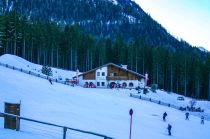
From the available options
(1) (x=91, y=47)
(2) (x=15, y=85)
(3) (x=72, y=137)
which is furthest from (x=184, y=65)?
(3) (x=72, y=137)

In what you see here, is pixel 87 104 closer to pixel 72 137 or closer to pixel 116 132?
pixel 116 132

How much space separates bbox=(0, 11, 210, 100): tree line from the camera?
324 feet

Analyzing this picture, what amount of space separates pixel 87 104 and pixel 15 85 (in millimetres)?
9556

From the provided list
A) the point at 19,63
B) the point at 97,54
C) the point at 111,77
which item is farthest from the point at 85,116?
the point at 97,54

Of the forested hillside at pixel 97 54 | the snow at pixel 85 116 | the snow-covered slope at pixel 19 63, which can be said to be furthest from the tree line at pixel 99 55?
the snow at pixel 85 116

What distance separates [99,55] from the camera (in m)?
114

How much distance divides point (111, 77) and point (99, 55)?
31.9 meters

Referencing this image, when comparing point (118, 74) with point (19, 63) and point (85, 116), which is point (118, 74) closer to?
point (19, 63)

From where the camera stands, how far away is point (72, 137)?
24609mm

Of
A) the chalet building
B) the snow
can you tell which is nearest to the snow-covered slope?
the chalet building

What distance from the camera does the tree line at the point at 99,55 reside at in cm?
9864

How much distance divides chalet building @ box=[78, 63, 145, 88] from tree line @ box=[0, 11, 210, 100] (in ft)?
72.9

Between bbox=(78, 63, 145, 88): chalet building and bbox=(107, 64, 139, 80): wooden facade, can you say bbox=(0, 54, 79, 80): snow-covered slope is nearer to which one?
bbox=(78, 63, 145, 88): chalet building

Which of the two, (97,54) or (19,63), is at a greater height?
(97,54)
